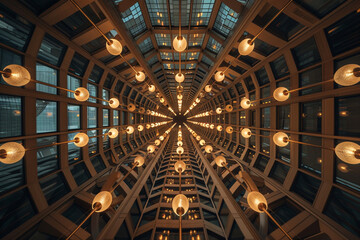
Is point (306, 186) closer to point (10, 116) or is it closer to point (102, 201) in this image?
point (102, 201)

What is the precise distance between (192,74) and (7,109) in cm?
1411

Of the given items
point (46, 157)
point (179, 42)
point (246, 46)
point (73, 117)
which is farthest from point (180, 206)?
point (73, 117)

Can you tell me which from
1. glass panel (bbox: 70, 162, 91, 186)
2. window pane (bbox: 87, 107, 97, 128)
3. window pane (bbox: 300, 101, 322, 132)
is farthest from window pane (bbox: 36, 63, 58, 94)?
window pane (bbox: 300, 101, 322, 132)

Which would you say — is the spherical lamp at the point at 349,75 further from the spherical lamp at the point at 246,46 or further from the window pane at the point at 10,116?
the window pane at the point at 10,116

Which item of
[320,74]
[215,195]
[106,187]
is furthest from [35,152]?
[320,74]

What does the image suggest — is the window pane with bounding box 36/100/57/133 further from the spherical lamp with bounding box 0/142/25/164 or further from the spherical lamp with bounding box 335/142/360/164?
the spherical lamp with bounding box 335/142/360/164

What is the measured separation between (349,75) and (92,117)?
12046 mm

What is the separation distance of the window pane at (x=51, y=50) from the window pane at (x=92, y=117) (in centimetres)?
330

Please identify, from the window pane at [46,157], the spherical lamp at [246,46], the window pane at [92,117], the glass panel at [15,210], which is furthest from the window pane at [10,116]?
the spherical lamp at [246,46]

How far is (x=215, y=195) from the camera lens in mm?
9133

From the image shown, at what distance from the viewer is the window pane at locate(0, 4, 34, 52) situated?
15.7 ft

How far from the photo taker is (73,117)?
779cm

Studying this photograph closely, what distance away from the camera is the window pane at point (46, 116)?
6.04 metres

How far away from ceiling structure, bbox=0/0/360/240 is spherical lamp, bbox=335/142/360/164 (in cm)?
46
